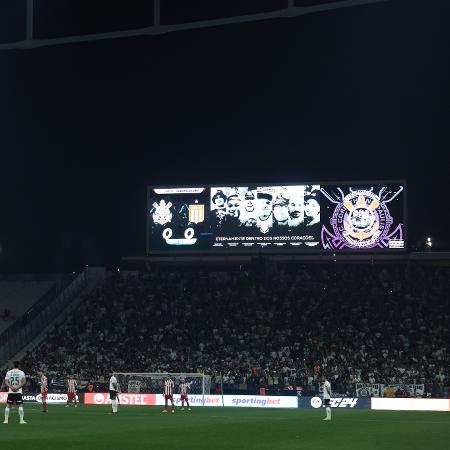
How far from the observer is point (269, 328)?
67688 millimetres

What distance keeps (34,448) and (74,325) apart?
151ft

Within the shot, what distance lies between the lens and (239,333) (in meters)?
68.1

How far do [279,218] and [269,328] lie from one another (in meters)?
7.38

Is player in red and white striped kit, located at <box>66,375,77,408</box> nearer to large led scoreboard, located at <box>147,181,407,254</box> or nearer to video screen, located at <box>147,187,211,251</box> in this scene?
large led scoreboard, located at <box>147,181,407,254</box>

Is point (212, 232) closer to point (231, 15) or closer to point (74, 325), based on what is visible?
point (74, 325)

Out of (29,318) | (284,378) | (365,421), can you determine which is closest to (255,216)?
(284,378)

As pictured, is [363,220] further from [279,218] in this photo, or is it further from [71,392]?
[71,392]

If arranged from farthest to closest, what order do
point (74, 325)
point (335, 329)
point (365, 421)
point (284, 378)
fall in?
point (74, 325) < point (335, 329) < point (284, 378) < point (365, 421)

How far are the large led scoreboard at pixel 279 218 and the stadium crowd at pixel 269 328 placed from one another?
156 inches

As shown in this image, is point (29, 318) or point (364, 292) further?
point (29, 318)

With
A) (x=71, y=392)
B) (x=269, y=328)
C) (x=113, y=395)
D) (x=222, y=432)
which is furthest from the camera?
(x=269, y=328)

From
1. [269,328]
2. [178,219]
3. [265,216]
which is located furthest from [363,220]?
[178,219]

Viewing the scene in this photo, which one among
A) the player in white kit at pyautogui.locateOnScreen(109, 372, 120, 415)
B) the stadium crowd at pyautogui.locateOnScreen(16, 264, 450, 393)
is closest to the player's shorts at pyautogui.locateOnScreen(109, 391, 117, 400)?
the player in white kit at pyautogui.locateOnScreen(109, 372, 120, 415)

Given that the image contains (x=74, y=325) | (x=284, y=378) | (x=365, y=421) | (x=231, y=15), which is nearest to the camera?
(x=231, y=15)
